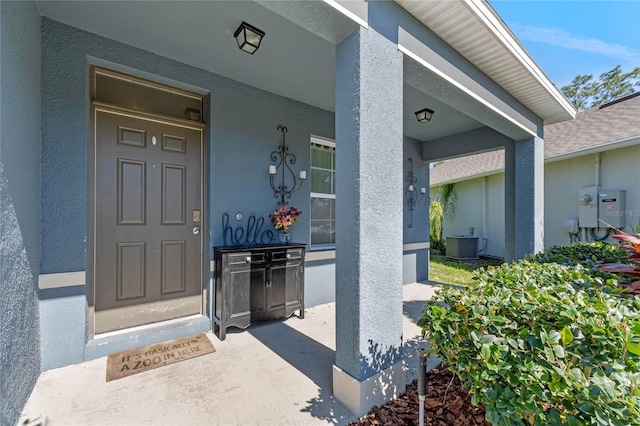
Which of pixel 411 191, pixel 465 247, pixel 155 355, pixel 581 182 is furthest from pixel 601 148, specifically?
pixel 155 355

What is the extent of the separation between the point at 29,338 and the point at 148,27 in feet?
8.87

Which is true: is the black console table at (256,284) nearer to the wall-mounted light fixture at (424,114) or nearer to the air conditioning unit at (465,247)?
the wall-mounted light fixture at (424,114)

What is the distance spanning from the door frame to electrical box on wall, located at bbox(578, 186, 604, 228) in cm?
759

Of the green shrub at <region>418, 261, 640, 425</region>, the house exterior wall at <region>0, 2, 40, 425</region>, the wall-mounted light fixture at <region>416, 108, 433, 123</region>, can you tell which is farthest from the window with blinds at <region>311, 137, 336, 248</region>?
the house exterior wall at <region>0, 2, 40, 425</region>

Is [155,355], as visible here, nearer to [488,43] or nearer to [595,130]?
[488,43]

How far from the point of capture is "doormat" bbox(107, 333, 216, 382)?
7.68ft

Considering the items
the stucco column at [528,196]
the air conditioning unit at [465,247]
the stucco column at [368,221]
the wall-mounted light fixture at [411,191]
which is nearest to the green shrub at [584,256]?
the stucco column at [528,196]

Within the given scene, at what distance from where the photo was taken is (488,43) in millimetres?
2584

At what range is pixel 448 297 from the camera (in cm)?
163

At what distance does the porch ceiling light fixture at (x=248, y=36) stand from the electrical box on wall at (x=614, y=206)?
719 cm

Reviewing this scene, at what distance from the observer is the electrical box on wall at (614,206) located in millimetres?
5375

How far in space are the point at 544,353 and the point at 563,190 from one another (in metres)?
7.46

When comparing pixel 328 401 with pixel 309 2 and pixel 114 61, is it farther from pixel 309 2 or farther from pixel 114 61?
pixel 114 61

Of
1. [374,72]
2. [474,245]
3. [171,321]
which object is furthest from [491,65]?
[474,245]
